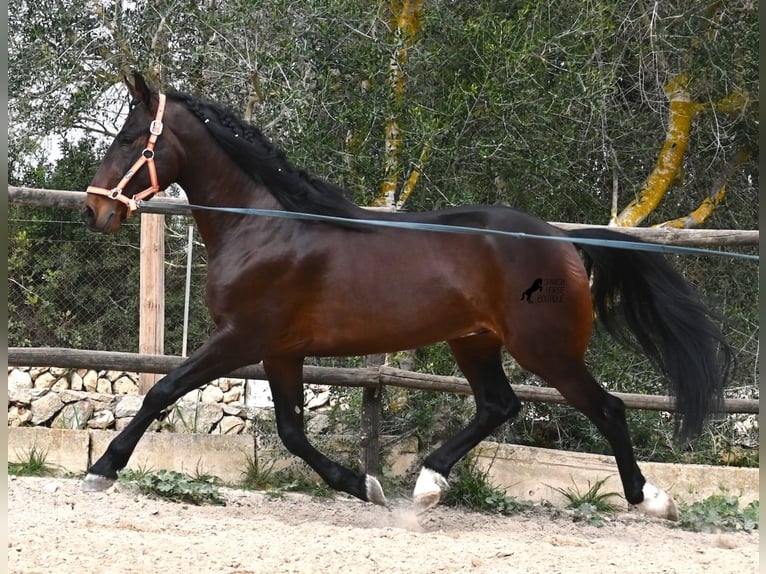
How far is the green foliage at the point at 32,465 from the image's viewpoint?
516 cm

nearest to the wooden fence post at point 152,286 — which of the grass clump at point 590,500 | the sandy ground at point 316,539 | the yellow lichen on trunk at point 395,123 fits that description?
the sandy ground at point 316,539

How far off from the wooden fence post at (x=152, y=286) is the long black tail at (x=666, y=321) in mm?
3079

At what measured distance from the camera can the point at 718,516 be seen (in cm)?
475

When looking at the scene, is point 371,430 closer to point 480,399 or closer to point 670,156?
point 480,399

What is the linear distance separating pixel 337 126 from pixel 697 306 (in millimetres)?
3075

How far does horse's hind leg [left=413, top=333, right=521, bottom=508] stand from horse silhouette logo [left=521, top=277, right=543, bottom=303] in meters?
0.50

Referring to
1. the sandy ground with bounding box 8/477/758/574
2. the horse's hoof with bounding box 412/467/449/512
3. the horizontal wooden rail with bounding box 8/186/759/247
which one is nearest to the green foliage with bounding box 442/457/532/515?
the sandy ground with bounding box 8/477/758/574

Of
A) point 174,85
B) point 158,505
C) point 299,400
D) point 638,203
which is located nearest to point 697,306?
point 299,400

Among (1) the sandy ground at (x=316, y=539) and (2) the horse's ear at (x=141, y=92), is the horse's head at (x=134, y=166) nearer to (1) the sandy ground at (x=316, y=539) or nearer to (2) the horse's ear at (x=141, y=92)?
(2) the horse's ear at (x=141, y=92)

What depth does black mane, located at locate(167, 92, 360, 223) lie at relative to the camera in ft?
13.9

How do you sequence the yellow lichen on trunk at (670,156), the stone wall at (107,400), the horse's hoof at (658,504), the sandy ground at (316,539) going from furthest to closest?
1. the stone wall at (107,400)
2. the yellow lichen on trunk at (670,156)
3. the horse's hoof at (658,504)
4. the sandy ground at (316,539)

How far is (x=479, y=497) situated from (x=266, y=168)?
2217 mm

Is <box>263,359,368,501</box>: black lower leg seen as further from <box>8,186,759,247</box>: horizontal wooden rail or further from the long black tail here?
the long black tail

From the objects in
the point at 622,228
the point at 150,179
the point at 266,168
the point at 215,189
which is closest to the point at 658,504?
the point at 622,228
